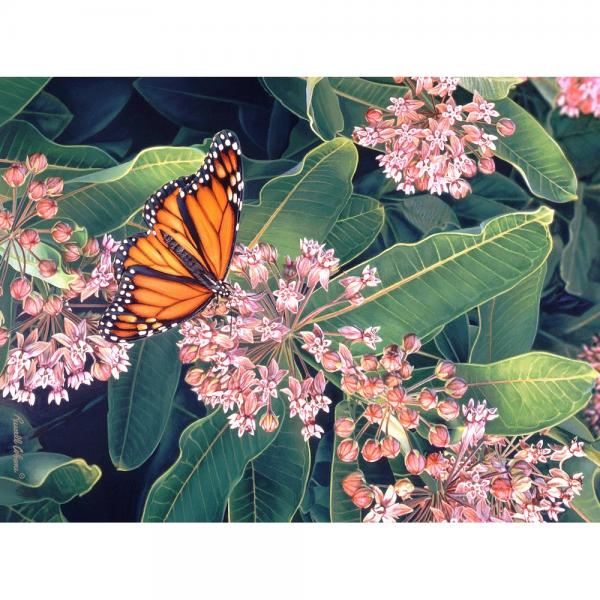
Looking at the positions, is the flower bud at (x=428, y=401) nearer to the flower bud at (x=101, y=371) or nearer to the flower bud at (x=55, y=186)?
the flower bud at (x=101, y=371)

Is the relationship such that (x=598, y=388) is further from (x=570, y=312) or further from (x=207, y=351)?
(x=207, y=351)

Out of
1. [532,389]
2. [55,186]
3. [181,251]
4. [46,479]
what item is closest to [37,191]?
[55,186]

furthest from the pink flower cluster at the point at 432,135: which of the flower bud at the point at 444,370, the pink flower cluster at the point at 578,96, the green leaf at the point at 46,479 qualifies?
the green leaf at the point at 46,479

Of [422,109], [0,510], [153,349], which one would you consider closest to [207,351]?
[153,349]

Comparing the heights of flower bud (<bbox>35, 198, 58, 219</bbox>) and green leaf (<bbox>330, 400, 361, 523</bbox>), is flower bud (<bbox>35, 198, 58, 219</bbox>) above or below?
above

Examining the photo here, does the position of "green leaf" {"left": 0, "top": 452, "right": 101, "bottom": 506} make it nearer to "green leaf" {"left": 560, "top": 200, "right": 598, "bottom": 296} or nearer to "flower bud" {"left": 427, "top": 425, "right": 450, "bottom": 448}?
"flower bud" {"left": 427, "top": 425, "right": 450, "bottom": 448}
